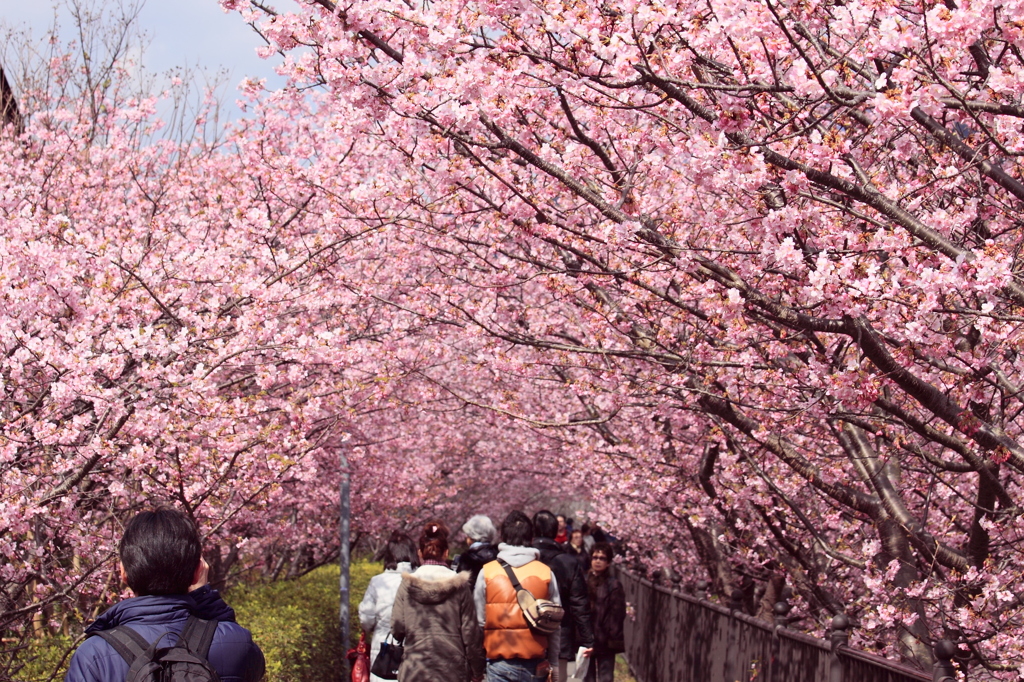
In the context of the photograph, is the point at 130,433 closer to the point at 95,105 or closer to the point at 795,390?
the point at 795,390

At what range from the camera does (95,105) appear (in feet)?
41.5

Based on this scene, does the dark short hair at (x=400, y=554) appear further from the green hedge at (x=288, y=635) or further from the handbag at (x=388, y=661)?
the green hedge at (x=288, y=635)

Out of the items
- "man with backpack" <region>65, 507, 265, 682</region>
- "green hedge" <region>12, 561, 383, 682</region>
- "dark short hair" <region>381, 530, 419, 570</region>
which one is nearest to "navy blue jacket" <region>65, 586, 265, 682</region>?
"man with backpack" <region>65, 507, 265, 682</region>

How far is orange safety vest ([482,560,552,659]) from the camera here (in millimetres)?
6738

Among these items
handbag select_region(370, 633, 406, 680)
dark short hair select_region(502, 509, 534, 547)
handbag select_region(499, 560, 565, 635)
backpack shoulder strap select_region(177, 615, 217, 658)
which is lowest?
handbag select_region(370, 633, 406, 680)

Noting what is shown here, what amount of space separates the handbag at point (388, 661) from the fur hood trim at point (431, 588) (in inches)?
17.6

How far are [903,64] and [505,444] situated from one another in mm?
17576

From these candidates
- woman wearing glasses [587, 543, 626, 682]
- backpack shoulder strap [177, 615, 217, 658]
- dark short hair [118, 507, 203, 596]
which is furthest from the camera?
woman wearing glasses [587, 543, 626, 682]

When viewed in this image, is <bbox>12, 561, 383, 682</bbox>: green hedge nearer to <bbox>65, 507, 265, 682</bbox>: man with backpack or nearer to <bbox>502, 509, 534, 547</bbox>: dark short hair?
<bbox>502, 509, 534, 547</bbox>: dark short hair

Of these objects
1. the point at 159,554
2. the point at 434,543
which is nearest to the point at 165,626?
the point at 159,554

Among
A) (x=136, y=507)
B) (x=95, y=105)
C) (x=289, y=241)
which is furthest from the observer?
(x=95, y=105)

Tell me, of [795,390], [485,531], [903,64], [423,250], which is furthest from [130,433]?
[903,64]

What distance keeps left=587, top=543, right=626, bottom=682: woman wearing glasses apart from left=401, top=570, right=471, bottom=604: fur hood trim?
3.52 m

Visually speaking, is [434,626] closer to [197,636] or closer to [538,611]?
[538,611]
